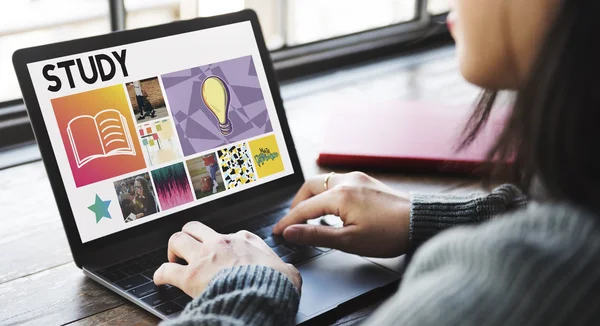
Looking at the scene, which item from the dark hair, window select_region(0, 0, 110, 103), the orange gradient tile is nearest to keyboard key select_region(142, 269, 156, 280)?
the orange gradient tile

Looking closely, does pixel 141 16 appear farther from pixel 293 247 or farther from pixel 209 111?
pixel 293 247

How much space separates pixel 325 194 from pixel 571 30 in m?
0.55

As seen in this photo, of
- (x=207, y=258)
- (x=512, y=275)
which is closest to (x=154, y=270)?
(x=207, y=258)

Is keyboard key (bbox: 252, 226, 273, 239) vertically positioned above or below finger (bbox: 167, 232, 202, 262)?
below

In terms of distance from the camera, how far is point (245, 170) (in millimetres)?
1104

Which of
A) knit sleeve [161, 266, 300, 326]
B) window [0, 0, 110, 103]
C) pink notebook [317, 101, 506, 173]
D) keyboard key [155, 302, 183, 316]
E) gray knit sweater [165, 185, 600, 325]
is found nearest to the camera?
gray knit sweater [165, 185, 600, 325]

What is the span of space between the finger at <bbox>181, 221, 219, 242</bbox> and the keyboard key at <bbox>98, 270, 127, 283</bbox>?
0.10 m

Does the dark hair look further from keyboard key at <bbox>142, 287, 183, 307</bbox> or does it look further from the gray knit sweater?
keyboard key at <bbox>142, 287, 183, 307</bbox>

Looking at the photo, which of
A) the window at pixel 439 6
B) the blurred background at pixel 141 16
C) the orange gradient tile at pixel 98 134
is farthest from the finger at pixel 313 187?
the blurred background at pixel 141 16

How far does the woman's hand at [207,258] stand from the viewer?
837mm

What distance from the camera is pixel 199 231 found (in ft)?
3.08

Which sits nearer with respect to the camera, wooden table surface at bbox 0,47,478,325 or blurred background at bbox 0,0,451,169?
wooden table surface at bbox 0,47,478,325

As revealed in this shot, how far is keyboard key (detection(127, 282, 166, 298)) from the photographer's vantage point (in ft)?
2.88

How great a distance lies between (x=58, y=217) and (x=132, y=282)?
300 mm
